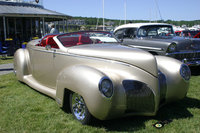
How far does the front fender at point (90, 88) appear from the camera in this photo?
111 inches

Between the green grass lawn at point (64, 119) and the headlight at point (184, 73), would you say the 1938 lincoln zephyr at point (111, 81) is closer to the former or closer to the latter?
the headlight at point (184, 73)

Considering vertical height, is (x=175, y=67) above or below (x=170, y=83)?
above

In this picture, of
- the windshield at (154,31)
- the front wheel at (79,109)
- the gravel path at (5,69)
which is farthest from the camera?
the gravel path at (5,69)

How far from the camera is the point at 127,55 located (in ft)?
10.9

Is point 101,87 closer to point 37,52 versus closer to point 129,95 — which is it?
point 129,95

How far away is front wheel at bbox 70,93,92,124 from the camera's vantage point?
10.2ft

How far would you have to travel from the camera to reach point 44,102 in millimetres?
4387

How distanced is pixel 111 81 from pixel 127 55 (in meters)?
0.63

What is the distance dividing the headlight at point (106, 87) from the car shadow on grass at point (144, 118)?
63cm

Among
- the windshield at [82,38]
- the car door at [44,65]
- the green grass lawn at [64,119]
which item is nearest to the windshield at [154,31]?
the windshield at [82,38]

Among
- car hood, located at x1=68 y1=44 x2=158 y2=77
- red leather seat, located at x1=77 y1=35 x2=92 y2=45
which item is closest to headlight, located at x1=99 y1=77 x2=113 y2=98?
car hood, located at x1=68 y1=44 x2=158 y2=77

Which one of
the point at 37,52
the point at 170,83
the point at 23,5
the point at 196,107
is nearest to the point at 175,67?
the point at 170,83

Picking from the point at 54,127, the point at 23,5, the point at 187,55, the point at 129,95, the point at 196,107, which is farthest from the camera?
the point at 23,5

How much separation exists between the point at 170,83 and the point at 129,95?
3.03 ft
